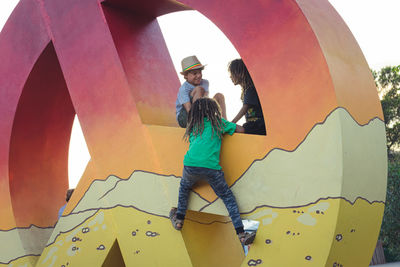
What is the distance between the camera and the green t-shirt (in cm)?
404

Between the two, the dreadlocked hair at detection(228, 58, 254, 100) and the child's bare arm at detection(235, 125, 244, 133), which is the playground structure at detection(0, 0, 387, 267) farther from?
the dreadlocked hair at detection(228, 58, 254, 100)

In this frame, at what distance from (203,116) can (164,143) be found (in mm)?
661

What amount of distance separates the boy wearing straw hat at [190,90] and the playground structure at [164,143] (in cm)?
20

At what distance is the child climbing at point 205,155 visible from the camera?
13.2 feet

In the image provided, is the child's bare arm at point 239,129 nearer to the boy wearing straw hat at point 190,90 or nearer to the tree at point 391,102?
the boy wearing straw hat at point 190,90

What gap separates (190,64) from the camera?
4711 mm

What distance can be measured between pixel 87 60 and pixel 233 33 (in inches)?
74.2

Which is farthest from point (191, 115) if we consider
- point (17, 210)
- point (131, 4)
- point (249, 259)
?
point (17, 210)

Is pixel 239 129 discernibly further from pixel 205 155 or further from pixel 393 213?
pixel 393 213

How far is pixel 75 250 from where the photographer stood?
5094 millimetres

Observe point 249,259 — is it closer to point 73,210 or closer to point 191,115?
point 191,115

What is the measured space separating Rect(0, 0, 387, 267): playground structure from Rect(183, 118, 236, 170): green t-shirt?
0.42 ft

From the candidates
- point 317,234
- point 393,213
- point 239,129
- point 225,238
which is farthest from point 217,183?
point 393,213

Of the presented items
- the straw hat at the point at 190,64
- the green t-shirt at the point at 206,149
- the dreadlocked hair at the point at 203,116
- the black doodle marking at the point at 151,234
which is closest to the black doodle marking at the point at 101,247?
the black doodle marking at the point at 151,234
